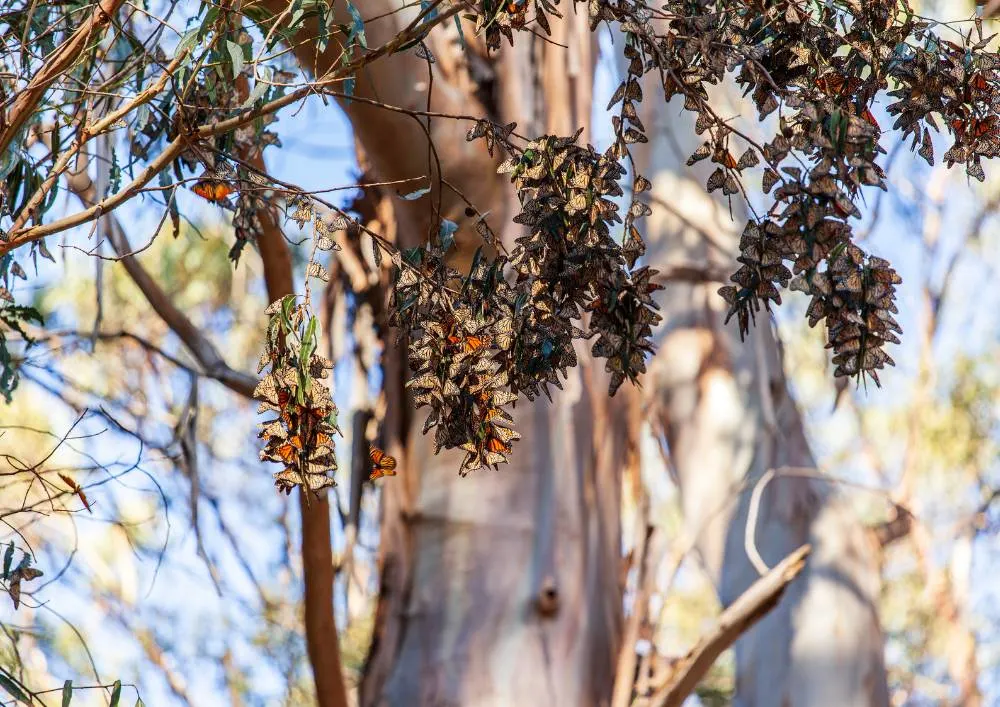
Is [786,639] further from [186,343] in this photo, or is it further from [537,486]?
[186,343]

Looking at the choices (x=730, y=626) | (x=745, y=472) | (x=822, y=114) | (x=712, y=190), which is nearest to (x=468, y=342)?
(x=712, y=190)

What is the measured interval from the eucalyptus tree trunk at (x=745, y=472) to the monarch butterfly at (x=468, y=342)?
2.06 m

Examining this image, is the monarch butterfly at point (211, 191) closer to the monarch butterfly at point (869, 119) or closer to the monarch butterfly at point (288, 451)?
the monarch butterfly at point (288, 451)

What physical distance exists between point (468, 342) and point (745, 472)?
2416mm

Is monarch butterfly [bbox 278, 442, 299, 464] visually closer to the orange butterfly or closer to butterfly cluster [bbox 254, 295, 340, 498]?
butterfly cluster [bbox 254, 295, 340, 498]

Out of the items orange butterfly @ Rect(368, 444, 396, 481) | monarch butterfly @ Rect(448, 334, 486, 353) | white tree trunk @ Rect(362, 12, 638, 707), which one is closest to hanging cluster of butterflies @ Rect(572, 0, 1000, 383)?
monarch butterfly @ Rect(448, 334, 486, 353)

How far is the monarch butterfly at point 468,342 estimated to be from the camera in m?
1.18

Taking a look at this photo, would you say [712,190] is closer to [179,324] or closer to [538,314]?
[538,314]

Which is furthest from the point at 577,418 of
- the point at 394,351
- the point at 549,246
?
the point at 549,246

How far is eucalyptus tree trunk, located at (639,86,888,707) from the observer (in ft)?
10.3

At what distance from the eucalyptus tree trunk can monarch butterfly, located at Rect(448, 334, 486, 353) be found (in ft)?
6.75

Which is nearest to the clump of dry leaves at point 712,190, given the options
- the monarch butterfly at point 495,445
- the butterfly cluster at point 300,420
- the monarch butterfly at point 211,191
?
the monarch butterfly at point 495,445

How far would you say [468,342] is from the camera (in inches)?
47.0

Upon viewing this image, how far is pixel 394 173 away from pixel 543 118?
26.6 inches
